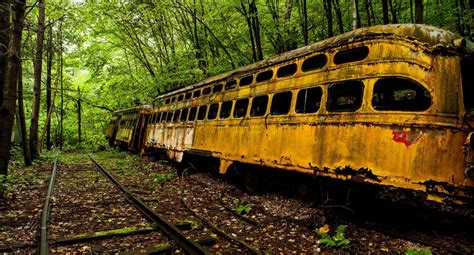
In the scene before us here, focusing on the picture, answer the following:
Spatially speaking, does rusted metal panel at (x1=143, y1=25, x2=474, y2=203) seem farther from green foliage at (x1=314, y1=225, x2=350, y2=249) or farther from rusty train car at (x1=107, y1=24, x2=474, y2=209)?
green foliage at (x1=314, y1=225, x2=350, y2=249)

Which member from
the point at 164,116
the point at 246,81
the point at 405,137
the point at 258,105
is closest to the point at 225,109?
the point at 246,81

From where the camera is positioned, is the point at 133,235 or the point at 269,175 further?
the point at 269,175

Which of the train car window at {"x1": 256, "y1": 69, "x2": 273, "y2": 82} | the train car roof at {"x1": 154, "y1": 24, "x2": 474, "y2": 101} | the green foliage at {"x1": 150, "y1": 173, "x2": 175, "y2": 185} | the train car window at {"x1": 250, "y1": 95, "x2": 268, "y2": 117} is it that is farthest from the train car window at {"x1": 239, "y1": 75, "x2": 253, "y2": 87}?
the green foliage at {"x1": 150, "y1": 173, "x2": 175, "y2": 185}

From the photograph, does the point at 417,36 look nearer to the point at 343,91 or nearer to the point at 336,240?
the point at 343,91

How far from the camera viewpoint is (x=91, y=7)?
1596 centimetres

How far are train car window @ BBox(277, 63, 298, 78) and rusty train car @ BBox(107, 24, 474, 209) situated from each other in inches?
0.9

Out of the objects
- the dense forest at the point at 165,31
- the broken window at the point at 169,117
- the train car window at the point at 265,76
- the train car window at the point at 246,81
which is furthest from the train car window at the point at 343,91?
the broken window at the point at 169,117

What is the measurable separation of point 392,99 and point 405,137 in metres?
1.84

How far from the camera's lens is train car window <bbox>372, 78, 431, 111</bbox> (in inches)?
201

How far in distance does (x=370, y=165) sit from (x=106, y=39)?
2019 cm

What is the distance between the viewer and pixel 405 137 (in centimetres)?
480

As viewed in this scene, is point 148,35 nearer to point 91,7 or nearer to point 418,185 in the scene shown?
point 91,7

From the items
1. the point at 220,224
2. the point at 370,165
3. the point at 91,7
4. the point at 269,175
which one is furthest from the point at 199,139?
the point at 91,7

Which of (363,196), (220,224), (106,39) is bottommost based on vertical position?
(220,224)
